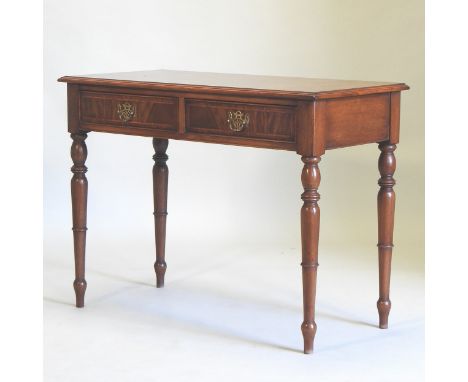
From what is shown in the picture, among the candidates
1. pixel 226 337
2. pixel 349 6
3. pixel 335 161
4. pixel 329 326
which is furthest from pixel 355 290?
pixel 349 6

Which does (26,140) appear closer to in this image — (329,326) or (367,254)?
(329,326)

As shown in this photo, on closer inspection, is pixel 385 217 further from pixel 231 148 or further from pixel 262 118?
pixel 231 148

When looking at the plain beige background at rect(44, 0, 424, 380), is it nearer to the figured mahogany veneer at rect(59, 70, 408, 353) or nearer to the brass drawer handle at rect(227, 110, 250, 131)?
the figured mahogany veneer at rect(59, 70, 408, 353)

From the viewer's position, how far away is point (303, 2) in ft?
17.3

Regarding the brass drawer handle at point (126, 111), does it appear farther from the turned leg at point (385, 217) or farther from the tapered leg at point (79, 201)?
the turned leg at point (385, 217)

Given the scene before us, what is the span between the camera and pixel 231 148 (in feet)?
17.8

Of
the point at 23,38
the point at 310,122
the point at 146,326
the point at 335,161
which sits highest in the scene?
the point at 23,38

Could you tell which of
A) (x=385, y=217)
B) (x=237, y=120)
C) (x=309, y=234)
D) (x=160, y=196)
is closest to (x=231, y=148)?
(x=160, y=196)

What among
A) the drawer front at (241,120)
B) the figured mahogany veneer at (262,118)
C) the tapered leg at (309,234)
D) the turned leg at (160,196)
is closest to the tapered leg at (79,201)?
the figured mahogany veneer at (262,118)

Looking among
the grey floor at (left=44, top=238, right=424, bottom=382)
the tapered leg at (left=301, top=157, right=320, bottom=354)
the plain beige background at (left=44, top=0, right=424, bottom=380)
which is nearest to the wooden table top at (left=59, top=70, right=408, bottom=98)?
the tapered leg at (left=301, top=157, right=320, bottom=354)

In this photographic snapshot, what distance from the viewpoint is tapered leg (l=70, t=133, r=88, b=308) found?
3.79m

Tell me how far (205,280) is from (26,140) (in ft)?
10.3

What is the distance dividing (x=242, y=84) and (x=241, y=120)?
213 mm

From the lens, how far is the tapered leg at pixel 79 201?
379 cm
